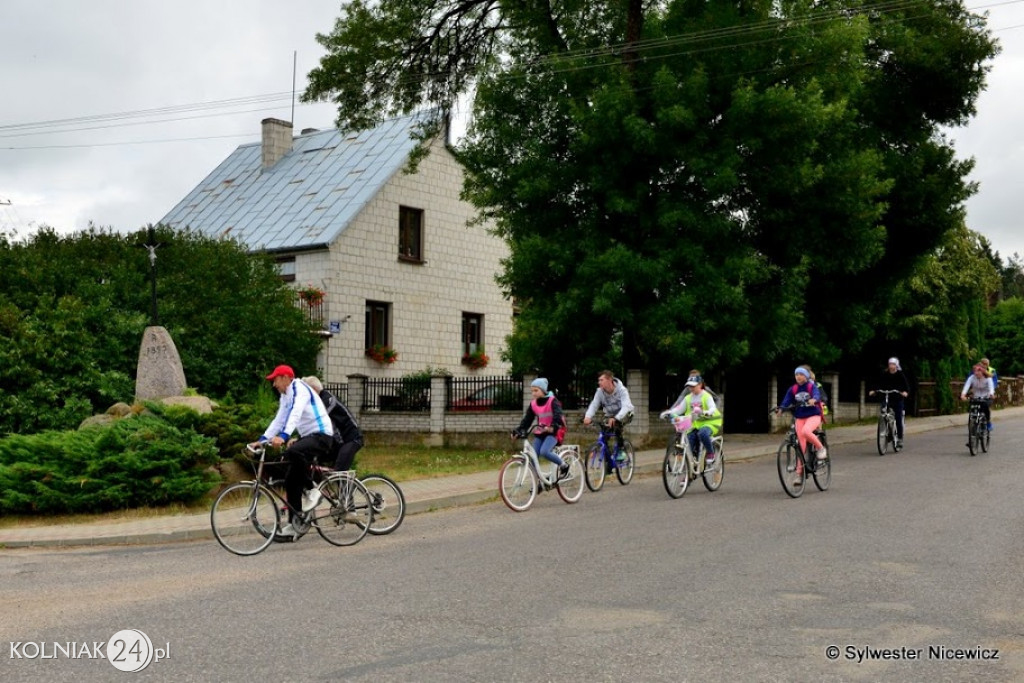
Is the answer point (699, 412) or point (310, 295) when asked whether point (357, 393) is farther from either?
point (699, 412)

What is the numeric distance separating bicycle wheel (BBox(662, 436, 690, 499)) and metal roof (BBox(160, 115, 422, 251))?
2155 centimetres

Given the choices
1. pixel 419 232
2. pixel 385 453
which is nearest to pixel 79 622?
pixel 385 453

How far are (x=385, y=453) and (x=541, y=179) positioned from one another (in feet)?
25.3

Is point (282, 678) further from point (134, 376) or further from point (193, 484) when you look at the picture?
point (134, 376)

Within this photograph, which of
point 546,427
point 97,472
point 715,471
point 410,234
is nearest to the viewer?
point 97,472

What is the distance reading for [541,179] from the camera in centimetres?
2353

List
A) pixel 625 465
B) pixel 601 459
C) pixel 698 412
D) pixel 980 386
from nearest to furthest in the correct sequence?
pixel 698 412
pixel 601 459
pixel 625 465
pixel 980 386

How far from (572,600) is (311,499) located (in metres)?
4.27

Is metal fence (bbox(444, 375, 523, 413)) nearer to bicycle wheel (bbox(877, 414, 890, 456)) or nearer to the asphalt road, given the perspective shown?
bicycle wheel (bbox(877, 414, 890, 456))

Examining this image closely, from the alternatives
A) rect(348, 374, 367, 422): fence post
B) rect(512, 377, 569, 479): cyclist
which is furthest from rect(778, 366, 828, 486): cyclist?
rect(348, 374, 367, 422): fence post

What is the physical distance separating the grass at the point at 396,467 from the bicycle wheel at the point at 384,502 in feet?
11.4

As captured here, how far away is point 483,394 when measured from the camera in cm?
2831

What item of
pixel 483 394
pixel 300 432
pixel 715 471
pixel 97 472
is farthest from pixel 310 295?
pixel 300 432

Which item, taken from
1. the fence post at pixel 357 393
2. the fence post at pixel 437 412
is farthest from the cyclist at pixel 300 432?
the fence post at pixel 357 393
